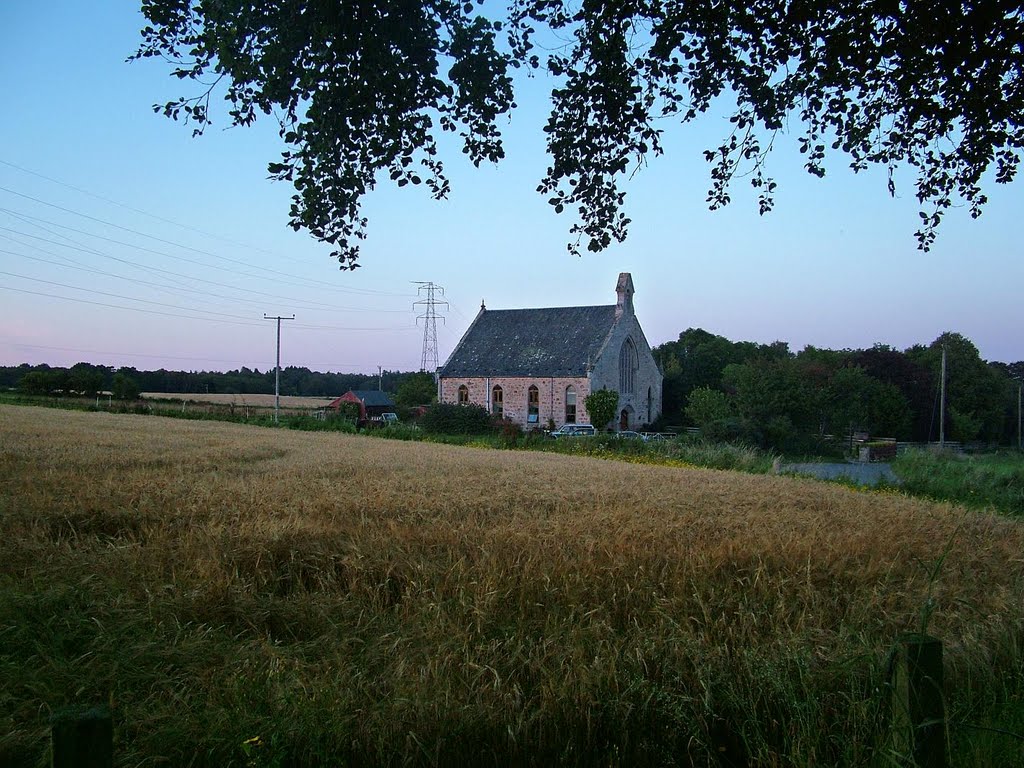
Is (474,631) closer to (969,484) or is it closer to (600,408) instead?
(969,484)

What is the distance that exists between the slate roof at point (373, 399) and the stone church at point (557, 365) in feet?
48.4

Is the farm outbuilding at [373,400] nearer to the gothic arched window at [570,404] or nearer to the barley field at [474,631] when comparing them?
the gothic arched window at [570,404]

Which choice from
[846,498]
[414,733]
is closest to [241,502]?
[414,733]

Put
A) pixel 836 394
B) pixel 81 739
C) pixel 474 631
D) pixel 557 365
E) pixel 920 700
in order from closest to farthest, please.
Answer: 1. pixel 81 739
2. pixel 920 700
3. pixel 474 631
4. pixel 836 394
5. pixel 557 365

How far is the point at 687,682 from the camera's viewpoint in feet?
11.5

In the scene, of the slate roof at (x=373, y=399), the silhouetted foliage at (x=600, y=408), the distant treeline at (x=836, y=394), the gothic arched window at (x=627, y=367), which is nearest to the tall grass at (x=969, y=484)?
the distant treeline at (x=836, y=394)

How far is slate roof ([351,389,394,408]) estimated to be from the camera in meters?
67.1

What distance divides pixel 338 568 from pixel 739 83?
5.21 metres

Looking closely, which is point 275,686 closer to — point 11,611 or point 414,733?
point 414,733

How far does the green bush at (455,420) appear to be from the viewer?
37.6 metres

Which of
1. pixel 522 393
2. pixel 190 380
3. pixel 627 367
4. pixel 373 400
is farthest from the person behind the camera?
pixel 190 380

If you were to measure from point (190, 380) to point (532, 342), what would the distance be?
187 feet

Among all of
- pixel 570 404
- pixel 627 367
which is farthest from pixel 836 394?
pixel 570 404

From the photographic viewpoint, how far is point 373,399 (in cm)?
6806
